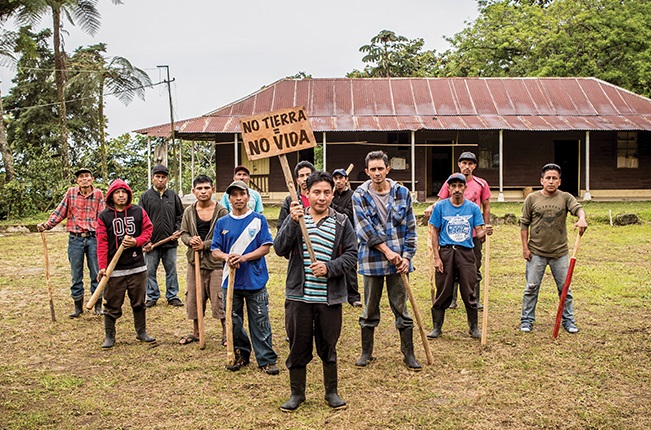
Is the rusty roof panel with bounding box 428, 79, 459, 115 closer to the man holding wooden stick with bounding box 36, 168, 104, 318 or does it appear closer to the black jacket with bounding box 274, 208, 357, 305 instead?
the man holding wooden stick with bounding box 36, 168, 104, 318

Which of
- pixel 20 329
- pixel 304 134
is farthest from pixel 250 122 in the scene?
pixel 20 329

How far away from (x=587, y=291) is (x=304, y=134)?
17.4 ft

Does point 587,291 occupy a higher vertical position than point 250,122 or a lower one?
lower

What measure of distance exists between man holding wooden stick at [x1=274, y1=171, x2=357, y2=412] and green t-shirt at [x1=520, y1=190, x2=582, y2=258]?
104 inches

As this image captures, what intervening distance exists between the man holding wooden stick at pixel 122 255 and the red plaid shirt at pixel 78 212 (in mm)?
1379

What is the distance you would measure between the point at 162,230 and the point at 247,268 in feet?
9.71

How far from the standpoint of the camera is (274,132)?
4738 millimetres

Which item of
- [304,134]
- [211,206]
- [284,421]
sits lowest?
[284,421]

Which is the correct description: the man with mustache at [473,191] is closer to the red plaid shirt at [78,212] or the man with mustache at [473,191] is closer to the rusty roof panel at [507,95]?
the red plaid shirt at [78,212]

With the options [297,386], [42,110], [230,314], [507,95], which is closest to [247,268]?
[230,314]

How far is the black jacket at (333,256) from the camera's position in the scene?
4.42m

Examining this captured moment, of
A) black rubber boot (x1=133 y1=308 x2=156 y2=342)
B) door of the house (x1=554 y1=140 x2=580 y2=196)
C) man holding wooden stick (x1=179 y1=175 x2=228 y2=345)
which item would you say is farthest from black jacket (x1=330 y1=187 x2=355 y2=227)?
door of the house (x1=554 y1=140 x2=580 y2=196)

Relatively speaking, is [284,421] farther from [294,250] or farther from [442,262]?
[442,262]

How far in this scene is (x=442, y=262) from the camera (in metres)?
6.08
